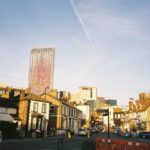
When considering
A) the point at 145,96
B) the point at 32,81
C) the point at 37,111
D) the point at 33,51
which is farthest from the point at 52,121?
the point at 33,51

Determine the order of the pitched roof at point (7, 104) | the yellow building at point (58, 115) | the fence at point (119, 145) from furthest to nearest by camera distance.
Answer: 1. the yellow building at point (58, 115)
2. the pitched roof at point (7, 104)
3. the fence at point (119, 145)

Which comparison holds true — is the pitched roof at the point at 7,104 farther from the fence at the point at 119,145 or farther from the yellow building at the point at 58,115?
the fence at the point at 119,145

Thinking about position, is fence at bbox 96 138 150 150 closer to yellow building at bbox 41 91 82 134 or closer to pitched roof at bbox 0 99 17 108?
pitched roof at bbox 0 99 17 108

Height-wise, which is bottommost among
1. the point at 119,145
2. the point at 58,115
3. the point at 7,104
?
the point at 119,145

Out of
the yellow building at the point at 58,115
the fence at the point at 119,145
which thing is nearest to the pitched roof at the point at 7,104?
the yellow building at the point at 58,115

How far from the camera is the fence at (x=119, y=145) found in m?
15.4

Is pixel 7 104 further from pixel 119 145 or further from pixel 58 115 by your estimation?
pixel 119 145

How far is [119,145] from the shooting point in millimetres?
16672

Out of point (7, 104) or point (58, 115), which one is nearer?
point (7, 104)

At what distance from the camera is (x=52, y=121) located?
6950cm

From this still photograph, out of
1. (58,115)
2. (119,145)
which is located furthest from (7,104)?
(119,145)

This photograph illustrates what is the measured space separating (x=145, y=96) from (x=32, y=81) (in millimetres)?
82551

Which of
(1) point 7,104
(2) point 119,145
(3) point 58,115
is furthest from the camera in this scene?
(3) point 58,115

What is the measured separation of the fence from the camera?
15.4m
